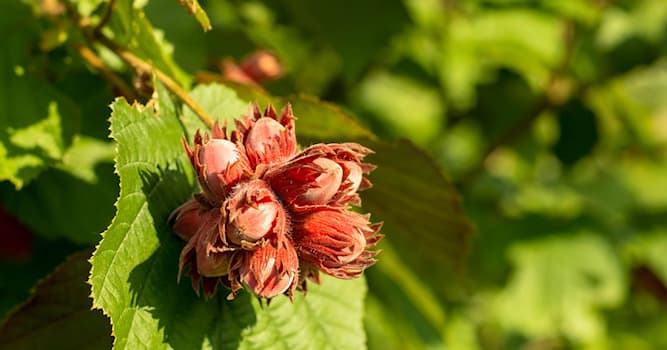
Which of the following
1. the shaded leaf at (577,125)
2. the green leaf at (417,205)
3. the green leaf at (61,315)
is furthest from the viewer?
the shaded leaf at (577,125)

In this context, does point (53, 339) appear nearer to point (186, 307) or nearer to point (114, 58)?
point (186, 307)

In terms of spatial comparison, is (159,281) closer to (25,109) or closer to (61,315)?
(61,315)

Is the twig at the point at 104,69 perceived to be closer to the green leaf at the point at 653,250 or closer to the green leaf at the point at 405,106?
the green leaf at the point at 405,106

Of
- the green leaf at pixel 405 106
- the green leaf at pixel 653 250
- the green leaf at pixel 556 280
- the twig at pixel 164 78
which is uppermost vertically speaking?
the twig at pixel 164 78

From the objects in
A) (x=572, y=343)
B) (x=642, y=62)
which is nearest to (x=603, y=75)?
(x=642, y=62)

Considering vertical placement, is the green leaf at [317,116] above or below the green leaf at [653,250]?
above

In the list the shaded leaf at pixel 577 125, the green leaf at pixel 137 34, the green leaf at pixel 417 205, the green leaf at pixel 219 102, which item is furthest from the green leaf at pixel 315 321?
the shaded leaf at pixel 577 125
